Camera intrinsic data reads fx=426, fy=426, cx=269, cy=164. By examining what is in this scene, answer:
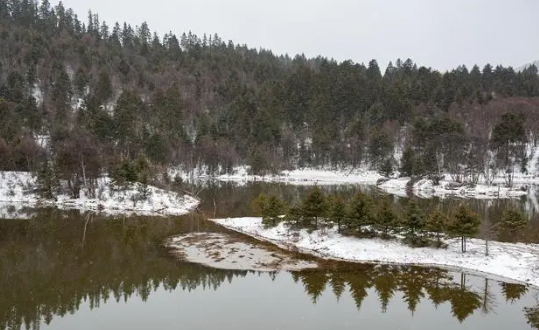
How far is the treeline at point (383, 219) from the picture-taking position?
29.7 meters

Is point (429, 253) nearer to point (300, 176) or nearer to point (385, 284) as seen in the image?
point (385, 284)

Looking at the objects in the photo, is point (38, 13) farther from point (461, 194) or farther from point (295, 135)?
point (461, 194)

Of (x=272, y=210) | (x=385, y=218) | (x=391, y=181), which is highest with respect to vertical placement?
(x=391, y=181)

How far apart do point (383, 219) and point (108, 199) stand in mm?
37830

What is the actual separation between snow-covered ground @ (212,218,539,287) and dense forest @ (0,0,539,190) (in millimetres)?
41012

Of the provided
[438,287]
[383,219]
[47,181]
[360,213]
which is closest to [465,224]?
[383,219]

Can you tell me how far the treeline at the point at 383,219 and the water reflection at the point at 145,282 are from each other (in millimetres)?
3927

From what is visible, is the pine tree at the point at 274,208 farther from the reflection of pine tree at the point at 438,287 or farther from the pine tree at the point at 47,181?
the pine tree at the point at 47,181

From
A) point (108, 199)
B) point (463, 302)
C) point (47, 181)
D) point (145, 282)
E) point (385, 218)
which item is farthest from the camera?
point (47, 181)

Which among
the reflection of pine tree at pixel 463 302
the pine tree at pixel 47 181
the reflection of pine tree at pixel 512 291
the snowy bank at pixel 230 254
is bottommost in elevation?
the reflection of pine tree at pixel 463 302

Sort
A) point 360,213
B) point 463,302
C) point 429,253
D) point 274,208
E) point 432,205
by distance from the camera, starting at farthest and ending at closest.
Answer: point 432,205, point 274,208, point 360,213, point 429,253, point 463,302

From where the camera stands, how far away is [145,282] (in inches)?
1003

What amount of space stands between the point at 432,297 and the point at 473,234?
8.38 meters

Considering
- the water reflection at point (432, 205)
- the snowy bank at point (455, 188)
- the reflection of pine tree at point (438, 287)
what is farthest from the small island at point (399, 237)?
the snowy bank at point (455, 188)
